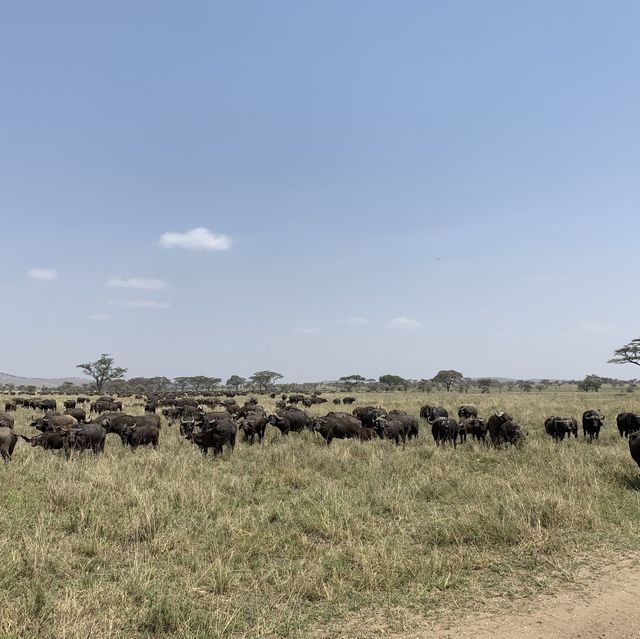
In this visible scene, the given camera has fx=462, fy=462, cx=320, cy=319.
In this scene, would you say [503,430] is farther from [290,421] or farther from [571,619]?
[571,619]

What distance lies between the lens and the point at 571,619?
5348 mm

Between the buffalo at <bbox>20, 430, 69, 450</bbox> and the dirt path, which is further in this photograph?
the buffalo at <bbox>20, 430, 69, 450</bbox>

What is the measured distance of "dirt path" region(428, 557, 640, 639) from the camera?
5.09 m

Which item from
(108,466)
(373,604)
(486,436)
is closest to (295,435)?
(486,436)

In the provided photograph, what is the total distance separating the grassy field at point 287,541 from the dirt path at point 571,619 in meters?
0.37

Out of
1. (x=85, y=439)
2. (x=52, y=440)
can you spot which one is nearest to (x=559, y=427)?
(x=85, y=439)

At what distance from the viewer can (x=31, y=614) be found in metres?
5.36

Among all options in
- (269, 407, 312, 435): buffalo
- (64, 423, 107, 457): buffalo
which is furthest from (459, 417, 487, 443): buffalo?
(64, 423, 107, 457): buffalo

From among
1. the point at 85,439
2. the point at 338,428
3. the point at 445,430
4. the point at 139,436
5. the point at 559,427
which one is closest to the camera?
the point at 85,439

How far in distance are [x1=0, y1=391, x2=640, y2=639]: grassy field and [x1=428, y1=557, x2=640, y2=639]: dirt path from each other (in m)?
0.37

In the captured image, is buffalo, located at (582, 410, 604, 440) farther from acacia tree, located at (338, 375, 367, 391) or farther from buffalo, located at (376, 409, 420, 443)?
acacia tree, located at (338, 375, 367, 391)

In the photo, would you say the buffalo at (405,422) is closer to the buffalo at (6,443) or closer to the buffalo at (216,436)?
the buffalo at (216,436)

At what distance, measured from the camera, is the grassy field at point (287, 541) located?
5574 millimetres

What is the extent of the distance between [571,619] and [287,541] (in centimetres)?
441
